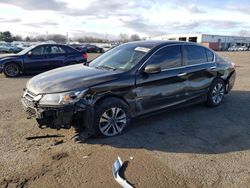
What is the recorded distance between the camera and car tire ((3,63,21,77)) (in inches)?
457

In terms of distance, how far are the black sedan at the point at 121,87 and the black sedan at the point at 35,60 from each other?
675 centimetres

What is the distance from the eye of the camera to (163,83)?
511 cm

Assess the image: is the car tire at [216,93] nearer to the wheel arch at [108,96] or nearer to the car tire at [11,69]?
the wheel arch at [108,96]

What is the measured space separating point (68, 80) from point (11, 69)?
8.41 metres

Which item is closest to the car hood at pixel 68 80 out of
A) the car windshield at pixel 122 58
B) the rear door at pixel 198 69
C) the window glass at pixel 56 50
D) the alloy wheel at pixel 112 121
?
the car windshield at pixel 122 58

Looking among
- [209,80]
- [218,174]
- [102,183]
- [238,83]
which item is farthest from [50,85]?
[238,83]

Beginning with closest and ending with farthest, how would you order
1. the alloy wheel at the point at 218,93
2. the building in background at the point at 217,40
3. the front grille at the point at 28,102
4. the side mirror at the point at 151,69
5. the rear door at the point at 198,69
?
the front grille at the point at 28,102 → the side mirror at the point at 151,69 → the rear door at the point at 198,69 → the alloy wheel at the point at 218,93 → the building in background at the point at 217,40

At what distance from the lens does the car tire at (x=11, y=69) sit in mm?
11617

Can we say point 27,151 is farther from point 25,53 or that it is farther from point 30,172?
point 25,53

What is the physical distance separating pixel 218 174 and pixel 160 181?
0.81m

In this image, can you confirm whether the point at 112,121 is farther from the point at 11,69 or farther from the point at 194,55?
the point at 11,69

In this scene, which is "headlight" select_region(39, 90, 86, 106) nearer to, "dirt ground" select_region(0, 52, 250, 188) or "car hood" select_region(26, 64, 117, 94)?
"car hood" select_region(26, 64, 117, 94)

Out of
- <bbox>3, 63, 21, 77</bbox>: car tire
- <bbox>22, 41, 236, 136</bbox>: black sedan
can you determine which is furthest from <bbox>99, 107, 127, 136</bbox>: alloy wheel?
<bbox>3, 63, 21, 77</bbox>: car tire

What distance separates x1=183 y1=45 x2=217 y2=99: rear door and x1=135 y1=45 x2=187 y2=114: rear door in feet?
0.73
